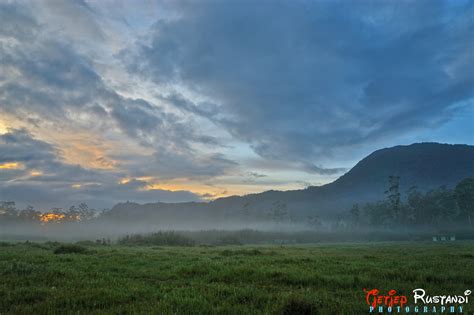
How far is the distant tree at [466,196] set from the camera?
110 metres

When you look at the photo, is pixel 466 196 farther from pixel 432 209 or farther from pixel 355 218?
pixel 355 218

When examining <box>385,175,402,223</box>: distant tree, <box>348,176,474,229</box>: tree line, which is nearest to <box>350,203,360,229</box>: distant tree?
<box>348,176,474,229</box>: tree line

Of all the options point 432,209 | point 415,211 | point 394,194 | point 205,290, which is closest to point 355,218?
point 394,194

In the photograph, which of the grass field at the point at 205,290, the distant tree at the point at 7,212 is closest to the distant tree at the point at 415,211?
the grass field at the point at 205,290

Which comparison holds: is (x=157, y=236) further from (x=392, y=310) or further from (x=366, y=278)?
(x=392, y=310)

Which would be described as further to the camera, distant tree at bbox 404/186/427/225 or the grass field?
distant tree at bbox 404/186/427/225

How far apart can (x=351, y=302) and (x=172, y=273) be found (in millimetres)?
8853

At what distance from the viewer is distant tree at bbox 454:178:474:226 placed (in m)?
110

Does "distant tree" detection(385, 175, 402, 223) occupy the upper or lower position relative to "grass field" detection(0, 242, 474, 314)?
upper

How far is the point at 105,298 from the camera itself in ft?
30.8

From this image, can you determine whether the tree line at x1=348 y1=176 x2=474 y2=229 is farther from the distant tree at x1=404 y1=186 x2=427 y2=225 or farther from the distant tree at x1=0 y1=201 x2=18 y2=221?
the distant tree at x1=0 y1=201 x2=18 y2=221

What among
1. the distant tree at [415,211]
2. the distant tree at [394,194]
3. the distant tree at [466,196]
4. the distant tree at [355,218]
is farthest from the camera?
the distant tree at [355,218]

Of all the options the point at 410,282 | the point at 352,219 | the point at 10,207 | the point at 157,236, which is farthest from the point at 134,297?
the point at 10,207

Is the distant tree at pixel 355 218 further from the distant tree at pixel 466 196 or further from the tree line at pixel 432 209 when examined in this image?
the distant tree at pixel 466 196
